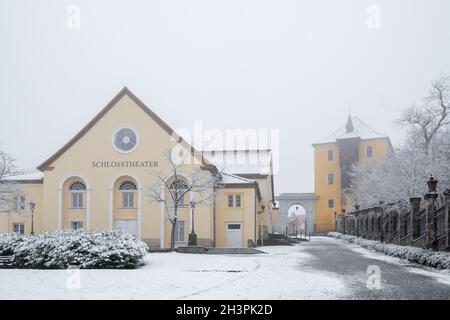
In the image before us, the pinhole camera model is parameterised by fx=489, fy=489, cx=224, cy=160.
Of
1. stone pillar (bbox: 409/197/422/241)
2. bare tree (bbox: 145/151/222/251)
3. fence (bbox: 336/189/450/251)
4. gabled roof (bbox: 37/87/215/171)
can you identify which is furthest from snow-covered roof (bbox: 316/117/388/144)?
stone pillar (bbox: 409/197/422/241)

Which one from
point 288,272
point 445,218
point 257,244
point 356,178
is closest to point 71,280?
point 288,272

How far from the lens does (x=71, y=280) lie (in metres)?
15.8

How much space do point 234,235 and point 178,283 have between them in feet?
84.8

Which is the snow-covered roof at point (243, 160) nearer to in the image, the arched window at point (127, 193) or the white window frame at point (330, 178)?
the arched window at point (127, 193)

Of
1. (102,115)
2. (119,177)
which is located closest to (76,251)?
(119,177)

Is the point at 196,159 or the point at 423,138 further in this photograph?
the point at 423,138

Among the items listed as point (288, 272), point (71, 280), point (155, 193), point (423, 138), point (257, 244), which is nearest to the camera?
point (71, 280)

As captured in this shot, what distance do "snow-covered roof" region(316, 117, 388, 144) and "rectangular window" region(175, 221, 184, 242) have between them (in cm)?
5550

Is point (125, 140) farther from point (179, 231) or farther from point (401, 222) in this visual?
point (401, 222)

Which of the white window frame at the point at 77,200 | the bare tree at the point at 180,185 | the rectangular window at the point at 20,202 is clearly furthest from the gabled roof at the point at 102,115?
the rectangular window at the point at 20,202

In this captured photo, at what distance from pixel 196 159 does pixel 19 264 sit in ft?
59.4

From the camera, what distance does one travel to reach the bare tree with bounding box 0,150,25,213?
38750mm

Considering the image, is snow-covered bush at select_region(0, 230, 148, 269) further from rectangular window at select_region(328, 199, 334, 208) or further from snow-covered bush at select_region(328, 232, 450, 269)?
rectangular window at select_region(328, 199, 334, 208)
